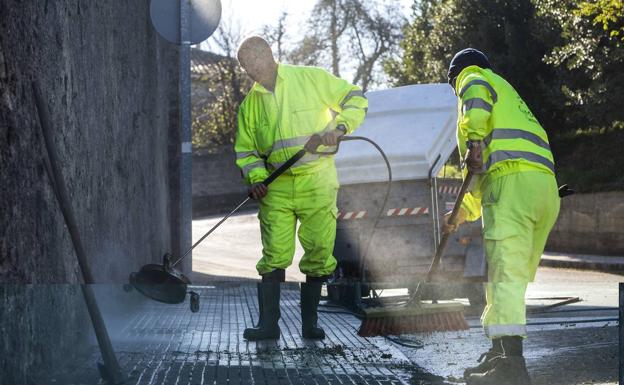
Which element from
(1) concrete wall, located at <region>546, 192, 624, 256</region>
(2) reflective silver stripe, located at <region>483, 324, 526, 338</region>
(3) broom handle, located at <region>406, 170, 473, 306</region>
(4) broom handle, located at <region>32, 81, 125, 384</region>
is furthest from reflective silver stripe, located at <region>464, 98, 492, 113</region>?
(1) concrete wall, located at <region>546, 192, 624, 256</region>

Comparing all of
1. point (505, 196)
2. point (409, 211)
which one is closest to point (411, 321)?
point (505, 196)

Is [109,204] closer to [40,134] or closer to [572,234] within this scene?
[40,134]

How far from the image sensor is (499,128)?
5.22 metres

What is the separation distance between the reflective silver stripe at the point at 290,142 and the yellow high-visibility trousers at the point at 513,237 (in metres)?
1.47

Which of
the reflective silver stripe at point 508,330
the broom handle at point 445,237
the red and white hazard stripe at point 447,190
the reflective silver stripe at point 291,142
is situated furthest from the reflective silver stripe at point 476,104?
the red and white hazard stripe at point 447,190

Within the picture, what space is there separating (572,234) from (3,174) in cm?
1627

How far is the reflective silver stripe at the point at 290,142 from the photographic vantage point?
21.2ft

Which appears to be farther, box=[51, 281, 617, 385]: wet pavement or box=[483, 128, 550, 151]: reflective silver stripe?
box=[483, 128, 550, 151]: reflective silver stripe

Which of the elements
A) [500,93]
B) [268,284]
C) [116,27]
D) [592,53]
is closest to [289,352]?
[268,284]

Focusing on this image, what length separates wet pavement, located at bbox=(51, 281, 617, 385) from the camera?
5.04 meters

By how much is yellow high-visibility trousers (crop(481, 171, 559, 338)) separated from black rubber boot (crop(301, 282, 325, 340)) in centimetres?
104

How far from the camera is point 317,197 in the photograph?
6.46 m

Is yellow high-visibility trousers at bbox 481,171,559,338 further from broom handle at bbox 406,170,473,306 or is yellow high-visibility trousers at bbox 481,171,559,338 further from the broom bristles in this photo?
the broom bristles

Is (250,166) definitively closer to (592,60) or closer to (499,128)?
(499,128)
